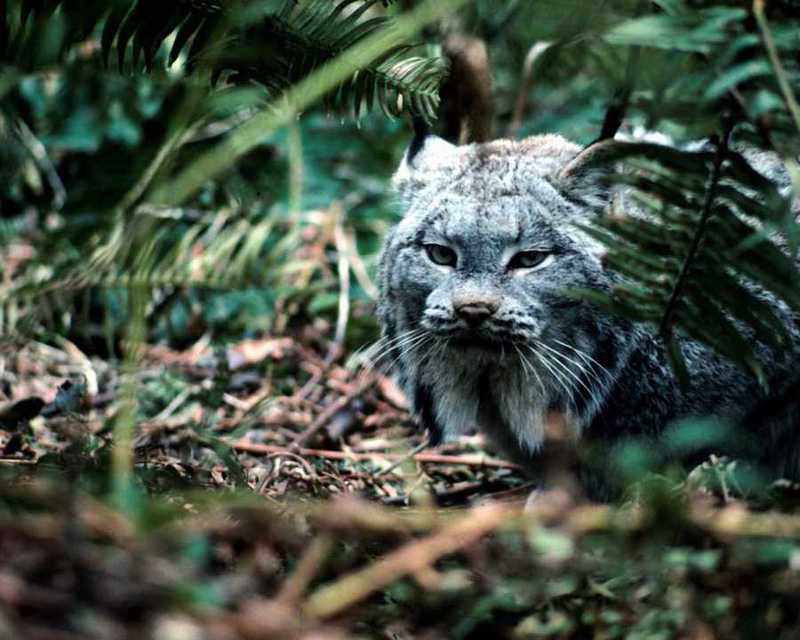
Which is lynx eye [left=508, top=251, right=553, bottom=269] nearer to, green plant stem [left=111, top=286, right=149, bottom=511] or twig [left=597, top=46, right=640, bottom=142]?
twig [left=597, top=46, right=640, bottom=142]

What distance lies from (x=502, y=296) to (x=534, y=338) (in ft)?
0.61

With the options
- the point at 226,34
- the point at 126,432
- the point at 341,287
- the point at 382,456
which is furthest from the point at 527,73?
the point at 126,432

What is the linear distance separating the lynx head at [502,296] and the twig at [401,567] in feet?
6.79

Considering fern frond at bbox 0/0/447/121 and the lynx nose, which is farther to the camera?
the lynx nose

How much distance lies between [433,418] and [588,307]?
826mm

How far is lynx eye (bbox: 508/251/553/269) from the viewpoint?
3818mm

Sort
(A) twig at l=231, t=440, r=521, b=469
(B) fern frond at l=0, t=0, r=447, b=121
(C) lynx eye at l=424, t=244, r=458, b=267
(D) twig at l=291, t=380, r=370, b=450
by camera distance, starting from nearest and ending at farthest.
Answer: (B) fern frond at l=0, t=0, r=447, b=121, (C) lynx eye at l=424, t=244, r=458, b=267, (A) twig at l=231, t=440, r=521, b=469, (D) twig at l=291, t=380, r=370, b=450

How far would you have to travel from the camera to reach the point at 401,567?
1478mm

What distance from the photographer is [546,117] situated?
6930 millimetres

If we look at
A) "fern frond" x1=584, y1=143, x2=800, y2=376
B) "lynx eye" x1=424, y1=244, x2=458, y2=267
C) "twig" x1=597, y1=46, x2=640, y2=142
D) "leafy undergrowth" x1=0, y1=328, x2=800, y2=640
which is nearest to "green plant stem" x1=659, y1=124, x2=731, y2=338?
"fern frond" x1=584, y1=143, x2=800, y2=376

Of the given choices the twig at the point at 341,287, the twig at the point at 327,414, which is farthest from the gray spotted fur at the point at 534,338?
the twig at the point at 341,287

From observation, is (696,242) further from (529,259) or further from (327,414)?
(327,414)

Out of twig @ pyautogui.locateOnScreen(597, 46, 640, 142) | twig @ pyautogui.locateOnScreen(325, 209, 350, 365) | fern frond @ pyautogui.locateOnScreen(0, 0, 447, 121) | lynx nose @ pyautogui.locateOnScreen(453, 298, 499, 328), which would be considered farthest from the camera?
twig @ pyautogui.locateOnScreen(325, 209, 350, 365)

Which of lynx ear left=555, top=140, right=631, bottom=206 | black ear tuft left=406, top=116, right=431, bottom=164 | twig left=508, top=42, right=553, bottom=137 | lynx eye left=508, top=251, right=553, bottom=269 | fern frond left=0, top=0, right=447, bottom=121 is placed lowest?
lynx eye left=508, top=251, right=553, bottom=269
